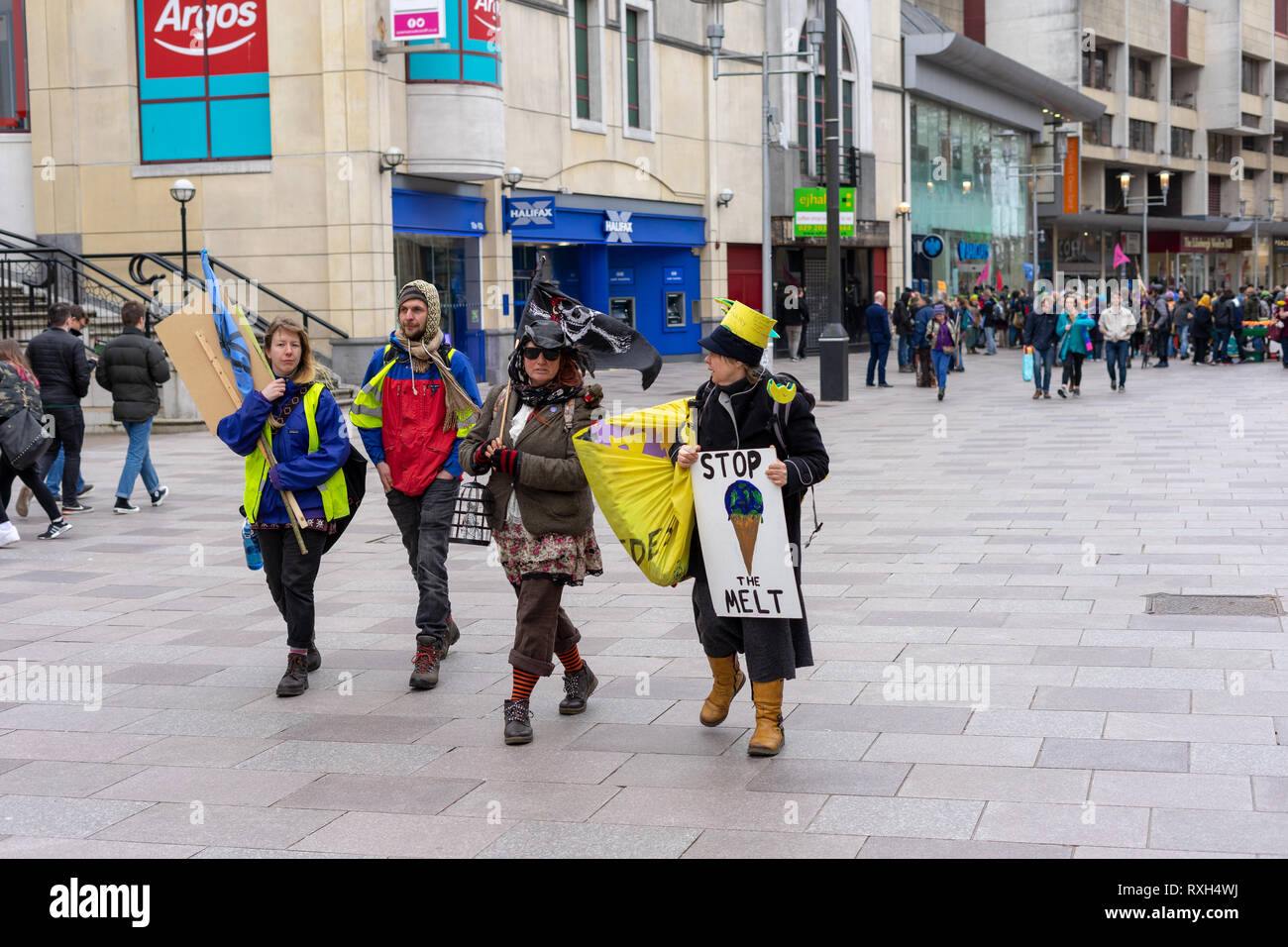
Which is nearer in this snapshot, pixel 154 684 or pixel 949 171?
pixel 154 684

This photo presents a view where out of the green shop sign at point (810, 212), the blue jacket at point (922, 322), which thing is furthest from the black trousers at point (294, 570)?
the blue jacket at point (922, 322)

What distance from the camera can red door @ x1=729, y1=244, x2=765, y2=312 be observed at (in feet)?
122

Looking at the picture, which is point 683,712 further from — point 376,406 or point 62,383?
point 62,383

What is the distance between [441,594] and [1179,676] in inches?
131

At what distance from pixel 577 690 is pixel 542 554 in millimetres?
719

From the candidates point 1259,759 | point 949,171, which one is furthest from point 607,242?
point 1259,759

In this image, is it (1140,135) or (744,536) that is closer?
(744,536)

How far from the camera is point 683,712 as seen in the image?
6.33m

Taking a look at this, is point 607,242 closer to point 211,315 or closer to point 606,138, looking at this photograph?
point 606,138

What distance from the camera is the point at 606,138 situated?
31109 mm

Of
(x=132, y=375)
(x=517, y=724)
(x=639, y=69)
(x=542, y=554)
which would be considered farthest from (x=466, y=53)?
(x=517, y=724)

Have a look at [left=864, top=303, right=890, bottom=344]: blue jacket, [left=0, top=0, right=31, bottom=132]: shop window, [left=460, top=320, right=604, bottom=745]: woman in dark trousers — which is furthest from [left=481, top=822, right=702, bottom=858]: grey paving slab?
[left=0, top=0, right=31, bottom=132]: shop window

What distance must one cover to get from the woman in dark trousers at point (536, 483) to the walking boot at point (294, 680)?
1257 millimetres

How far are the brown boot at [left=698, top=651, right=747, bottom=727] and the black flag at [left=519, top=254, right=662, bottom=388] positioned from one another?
1.14 meters
